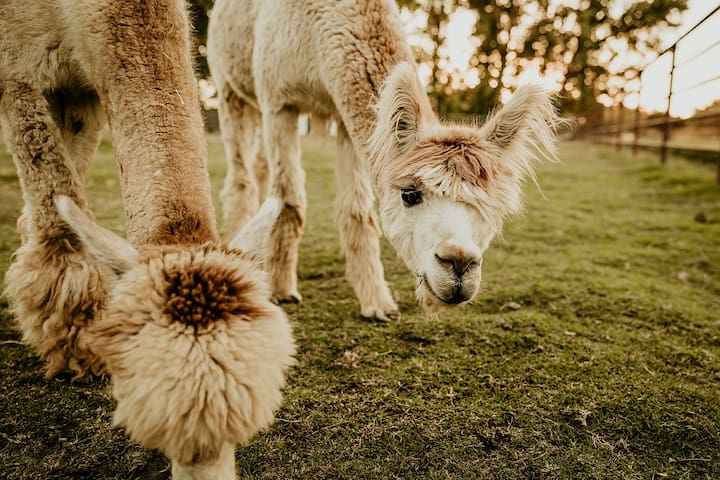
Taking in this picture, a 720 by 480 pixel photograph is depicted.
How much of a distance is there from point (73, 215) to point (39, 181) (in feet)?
4.07

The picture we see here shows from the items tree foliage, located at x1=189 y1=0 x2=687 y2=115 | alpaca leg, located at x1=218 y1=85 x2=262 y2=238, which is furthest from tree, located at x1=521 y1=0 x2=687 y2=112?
alpaca leg, located at x1=218 y1=85 x2=262 y2=238

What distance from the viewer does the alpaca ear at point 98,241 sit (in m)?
1.46

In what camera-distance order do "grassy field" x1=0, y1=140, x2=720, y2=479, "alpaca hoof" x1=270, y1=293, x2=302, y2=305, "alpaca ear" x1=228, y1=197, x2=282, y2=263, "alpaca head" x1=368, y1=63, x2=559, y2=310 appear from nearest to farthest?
1. "alpaca ear" x1=228, y1=197, x2=282, y2=263
2. "grassy field" x1=0, y1=140, x2=720, y2=479
3. "alpaca head" x1=368, y1=63, x2=559, y2=310
4. "alpaca hoof" x1=270, y1=293, x2=302, y2=305

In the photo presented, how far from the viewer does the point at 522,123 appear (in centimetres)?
239

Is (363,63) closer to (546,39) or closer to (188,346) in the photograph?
(188,346)

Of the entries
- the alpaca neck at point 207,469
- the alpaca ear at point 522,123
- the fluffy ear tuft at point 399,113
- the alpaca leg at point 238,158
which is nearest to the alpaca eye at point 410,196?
the fluffy ear tuft at point 399,113

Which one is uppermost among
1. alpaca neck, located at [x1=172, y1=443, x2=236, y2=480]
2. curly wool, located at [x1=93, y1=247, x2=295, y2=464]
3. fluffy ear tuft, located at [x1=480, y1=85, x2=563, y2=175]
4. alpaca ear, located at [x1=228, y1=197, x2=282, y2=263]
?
fluffy ear tuft, located at [x1=480, y1=85, x2=563, y2=175]

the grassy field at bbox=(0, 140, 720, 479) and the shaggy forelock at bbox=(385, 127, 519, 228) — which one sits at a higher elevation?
the shaggy forelock at bbox=(385, 127, 519, 228)

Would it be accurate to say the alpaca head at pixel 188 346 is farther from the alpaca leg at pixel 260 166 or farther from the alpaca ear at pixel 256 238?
the alpaca leg at pixel 260 166

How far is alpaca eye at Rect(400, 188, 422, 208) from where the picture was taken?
7.44 feet

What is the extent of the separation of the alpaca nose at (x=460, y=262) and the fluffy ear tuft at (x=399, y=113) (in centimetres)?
70

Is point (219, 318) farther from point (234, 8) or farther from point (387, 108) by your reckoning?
point (234, 8)

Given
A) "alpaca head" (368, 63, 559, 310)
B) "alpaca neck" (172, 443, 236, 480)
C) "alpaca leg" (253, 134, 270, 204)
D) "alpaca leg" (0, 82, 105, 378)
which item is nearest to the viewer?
"alpaca neck" (172, 443, 236, 480)

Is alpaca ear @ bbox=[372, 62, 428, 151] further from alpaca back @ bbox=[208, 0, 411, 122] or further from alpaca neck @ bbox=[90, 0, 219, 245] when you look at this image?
alpaca neck @ bbox=[90, 0, 219, 245]
